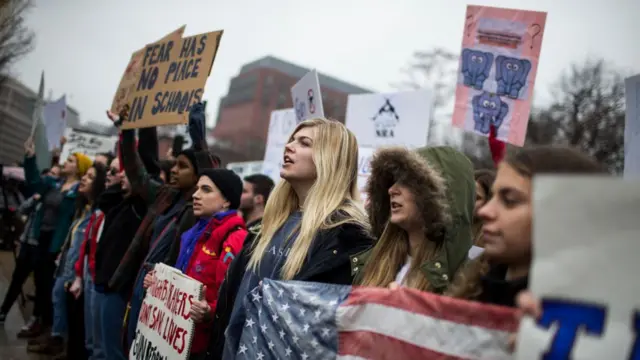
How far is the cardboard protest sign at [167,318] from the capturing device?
3.30 metres

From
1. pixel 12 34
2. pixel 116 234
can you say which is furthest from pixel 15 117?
pixel 116 234

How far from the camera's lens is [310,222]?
9.65ft

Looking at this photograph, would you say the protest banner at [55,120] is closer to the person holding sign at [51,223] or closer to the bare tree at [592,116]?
the person holding sign at [51,223]

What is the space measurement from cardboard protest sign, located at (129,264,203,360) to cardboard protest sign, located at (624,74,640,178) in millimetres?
2793

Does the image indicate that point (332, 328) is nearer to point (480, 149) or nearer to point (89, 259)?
point (89, 259)

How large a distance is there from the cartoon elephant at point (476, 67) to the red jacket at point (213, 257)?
2.37 metres

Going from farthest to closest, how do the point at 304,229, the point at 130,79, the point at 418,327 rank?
the point at 130,79
the point at 304,229
the point at 418,327

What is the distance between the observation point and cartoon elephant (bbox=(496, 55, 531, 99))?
4746 mm

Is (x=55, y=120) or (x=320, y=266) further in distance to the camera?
(x=55, y=120)

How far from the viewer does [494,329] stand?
1681mm

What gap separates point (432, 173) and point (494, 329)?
2.92ft

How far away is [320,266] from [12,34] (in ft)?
45.1

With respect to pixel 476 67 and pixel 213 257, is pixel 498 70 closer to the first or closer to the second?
pixel 476 67

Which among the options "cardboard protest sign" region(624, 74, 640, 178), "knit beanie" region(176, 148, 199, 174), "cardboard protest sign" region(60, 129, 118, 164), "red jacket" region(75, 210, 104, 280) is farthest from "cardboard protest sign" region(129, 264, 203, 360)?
"cardboard protest sign" region(60, 129, 118, 164)
